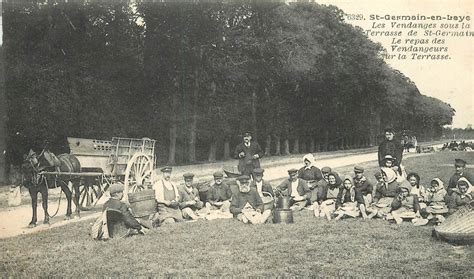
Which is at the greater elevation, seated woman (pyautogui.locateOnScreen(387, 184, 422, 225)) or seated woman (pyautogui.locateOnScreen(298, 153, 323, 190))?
seated woman (pyautogui.locateOnScreen(298, 153, 323, 190))

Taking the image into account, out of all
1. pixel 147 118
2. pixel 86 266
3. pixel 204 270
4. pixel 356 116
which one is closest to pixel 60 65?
pixel 147 118

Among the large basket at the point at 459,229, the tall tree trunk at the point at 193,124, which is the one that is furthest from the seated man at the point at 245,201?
the tall tree trunk at the point at 193,124

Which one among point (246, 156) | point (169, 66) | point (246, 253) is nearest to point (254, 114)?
point (169, 66)

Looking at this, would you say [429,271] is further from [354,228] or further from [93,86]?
[93,86]

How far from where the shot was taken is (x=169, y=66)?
425 inches

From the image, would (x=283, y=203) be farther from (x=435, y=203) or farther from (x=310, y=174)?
(x=435, y=203)

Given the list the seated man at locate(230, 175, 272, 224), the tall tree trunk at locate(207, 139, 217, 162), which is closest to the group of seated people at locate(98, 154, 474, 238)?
the seated man at locate(230, 175, 272, 224)

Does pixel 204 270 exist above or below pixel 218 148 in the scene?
below

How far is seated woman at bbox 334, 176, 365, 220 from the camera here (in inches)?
305

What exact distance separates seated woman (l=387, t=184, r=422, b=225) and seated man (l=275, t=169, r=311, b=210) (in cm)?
154

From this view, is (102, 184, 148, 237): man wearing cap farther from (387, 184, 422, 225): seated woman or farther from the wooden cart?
(387, 184, 422, 225): seated woman

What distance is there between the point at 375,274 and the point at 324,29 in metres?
9.56

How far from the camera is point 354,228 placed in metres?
6.98

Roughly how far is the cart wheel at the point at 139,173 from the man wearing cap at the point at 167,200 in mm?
435
